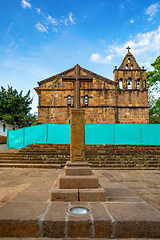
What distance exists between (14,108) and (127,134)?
90.8 ft

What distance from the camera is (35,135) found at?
11.3m

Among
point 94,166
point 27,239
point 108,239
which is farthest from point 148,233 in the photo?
point 94,166

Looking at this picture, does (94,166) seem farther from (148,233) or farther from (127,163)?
(148,233)

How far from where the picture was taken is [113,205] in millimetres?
2904

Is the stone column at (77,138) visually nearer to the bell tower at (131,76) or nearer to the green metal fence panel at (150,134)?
the green metal fence panel at (150,134)

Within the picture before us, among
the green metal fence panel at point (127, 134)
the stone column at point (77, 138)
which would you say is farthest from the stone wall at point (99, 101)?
the stone column at point (77, 138)

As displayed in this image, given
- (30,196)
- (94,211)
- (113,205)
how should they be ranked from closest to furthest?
(94,211), (113,205), (30,196)

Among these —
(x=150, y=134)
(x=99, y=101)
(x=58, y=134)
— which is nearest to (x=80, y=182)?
(x=58, y=134)

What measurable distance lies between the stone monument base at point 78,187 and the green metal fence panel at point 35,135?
771 cm

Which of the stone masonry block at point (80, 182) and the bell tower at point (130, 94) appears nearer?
the stone masonry block at point (80, 182)

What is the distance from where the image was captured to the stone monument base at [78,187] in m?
3.10

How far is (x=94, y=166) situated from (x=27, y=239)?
636 cm

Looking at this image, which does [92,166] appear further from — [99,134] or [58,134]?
[58,134]

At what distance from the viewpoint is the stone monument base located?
310cm
